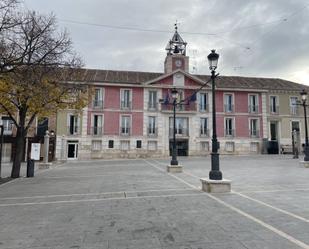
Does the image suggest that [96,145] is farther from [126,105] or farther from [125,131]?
[126,105]

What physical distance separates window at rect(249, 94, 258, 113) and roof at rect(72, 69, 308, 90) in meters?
1.37

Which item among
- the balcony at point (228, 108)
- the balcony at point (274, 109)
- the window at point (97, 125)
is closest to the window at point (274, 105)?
the balcony at point (274, 109)

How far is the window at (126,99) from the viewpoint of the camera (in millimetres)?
37031

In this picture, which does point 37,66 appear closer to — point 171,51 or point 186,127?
point 186,127

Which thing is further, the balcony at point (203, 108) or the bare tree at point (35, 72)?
the balcony at point (203, 108)

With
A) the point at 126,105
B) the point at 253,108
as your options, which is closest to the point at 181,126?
the point at 126,105

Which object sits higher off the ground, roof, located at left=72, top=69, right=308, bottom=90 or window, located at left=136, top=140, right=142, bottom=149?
roof, located at left=72, top=69, right=308, bottom=90

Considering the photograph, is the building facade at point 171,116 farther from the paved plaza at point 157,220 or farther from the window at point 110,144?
the paved plaza at point 157,220

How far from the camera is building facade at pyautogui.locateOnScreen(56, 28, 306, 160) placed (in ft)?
116

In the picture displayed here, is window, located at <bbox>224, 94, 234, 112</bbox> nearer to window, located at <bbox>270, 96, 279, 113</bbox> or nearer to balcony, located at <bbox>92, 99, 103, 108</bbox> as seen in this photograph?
window, located at <bbox>270, 96, 279, 113</bbox>

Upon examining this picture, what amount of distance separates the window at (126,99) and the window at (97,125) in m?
3.29

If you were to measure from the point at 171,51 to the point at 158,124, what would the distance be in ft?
35.7

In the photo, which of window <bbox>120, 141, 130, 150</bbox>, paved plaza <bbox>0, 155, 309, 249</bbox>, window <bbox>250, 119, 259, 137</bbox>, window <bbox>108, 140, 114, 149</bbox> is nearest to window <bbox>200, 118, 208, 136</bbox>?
window <bbox>250, 119, 259, 137</bbox>

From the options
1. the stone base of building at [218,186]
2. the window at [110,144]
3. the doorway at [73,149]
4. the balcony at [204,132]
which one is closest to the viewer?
the stone base of building at [218,186]
